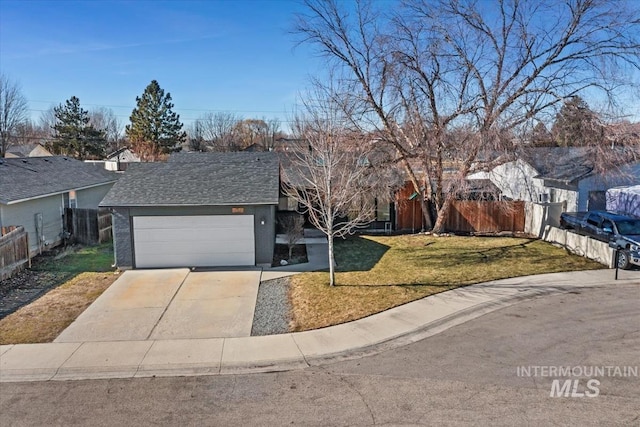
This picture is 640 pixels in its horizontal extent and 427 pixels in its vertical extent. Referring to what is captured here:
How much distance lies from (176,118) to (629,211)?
4731cm

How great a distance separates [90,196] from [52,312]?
14.5 metres

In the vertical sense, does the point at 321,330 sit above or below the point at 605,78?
below

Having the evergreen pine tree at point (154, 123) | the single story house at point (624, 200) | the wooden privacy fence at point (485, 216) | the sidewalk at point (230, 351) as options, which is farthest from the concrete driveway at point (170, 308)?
the evergreen pine tree at point (154, 123)

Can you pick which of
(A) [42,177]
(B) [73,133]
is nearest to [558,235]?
(A) [42,177]

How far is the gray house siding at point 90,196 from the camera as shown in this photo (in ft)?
70.0

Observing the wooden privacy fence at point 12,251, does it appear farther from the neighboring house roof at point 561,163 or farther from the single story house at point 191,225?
the neighboring house roof at point 561,163

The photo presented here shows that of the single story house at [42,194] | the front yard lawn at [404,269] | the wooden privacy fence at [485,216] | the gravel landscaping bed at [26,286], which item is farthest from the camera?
the wooden privacy fence at [485,216]

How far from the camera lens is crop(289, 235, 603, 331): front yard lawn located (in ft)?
33.5

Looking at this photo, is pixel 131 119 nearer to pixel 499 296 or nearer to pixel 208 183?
pixel 208 183

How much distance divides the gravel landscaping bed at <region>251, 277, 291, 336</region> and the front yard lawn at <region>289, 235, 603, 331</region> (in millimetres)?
231

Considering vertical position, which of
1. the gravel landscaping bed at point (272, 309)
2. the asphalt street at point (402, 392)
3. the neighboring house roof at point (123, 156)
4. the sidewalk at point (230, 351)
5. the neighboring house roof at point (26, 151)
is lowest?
the asphalt street at point (402, 392)

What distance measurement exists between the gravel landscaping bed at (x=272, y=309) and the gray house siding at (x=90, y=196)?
13877mm

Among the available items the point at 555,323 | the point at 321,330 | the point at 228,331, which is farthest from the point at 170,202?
the point at 555,323

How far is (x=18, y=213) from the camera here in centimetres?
1580
